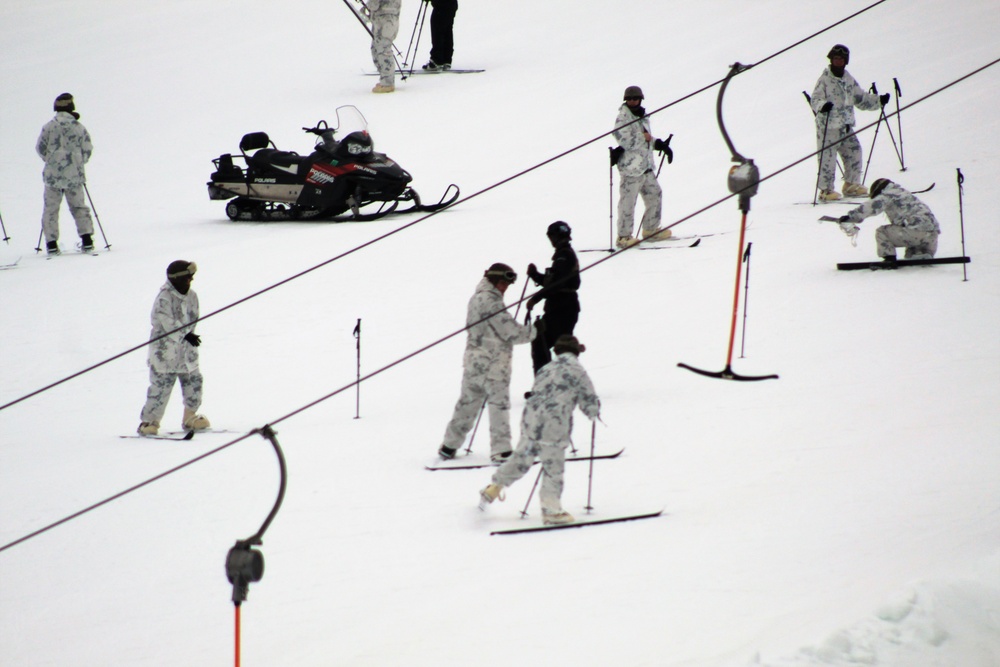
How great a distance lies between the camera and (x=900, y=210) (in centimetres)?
1313

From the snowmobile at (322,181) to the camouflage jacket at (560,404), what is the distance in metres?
8.38

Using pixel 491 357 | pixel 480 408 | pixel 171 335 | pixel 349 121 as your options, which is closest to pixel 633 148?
pixel 349 121

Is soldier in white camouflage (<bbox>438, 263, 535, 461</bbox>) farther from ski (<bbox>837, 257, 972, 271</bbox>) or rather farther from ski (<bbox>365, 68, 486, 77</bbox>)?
ski (<bbox>365, 68, 486, 77</bbox>)

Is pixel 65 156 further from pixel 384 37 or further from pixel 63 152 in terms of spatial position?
pixel 384 37

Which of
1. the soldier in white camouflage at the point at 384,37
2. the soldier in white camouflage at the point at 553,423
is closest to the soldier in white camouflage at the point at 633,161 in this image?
the soldier in white camouflage at the point at 553,423

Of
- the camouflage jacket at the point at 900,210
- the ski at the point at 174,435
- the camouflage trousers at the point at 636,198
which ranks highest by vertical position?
the camouflage trousers at the point at 636,198

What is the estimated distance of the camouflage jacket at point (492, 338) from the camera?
9.72 m

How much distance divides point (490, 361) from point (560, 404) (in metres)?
1.34

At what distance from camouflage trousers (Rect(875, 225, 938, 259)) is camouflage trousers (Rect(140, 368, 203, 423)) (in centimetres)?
669

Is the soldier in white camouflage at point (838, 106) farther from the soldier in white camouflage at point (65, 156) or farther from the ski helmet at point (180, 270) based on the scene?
the soldier in white camouflage at point (65, 156)

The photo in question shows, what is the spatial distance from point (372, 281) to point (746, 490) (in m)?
6.78

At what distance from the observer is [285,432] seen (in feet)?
36.4

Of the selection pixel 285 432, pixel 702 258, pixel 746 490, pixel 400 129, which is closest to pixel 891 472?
pixel 746 490

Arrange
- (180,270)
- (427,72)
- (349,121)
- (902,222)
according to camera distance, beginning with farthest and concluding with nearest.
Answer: (427,72) → (349,121) → (902,222) → (180,270)
